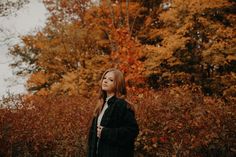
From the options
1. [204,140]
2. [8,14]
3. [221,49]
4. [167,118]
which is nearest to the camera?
[204,140]

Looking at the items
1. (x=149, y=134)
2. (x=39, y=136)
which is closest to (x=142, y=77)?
(x=149, y=134)

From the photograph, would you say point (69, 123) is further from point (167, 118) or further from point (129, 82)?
point (129, 82)

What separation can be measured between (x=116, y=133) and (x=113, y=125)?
0.14 m

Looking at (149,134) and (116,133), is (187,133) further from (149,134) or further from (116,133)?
(116,133)

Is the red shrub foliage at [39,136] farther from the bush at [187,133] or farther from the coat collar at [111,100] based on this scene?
the coat collar at [111,100]

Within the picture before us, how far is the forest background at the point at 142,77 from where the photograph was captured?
880cm

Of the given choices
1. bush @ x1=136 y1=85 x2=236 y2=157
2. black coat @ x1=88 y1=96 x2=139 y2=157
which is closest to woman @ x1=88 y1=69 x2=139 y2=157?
black coat @ x1=88 y1=96 x2=139 y2=157

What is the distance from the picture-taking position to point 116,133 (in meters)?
4.41

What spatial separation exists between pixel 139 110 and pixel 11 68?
2417cm

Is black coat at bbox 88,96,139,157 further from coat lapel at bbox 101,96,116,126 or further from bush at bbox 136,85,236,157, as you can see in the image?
bush at bbox 136,85,236,157

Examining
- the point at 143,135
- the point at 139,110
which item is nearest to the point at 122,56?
the point at 139,110

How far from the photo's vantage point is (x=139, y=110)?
10.7m

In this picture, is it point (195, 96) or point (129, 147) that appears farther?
point (195, 96)

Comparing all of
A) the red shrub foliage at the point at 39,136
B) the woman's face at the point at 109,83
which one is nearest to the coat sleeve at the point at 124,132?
the woman's face at the point at 109,83
